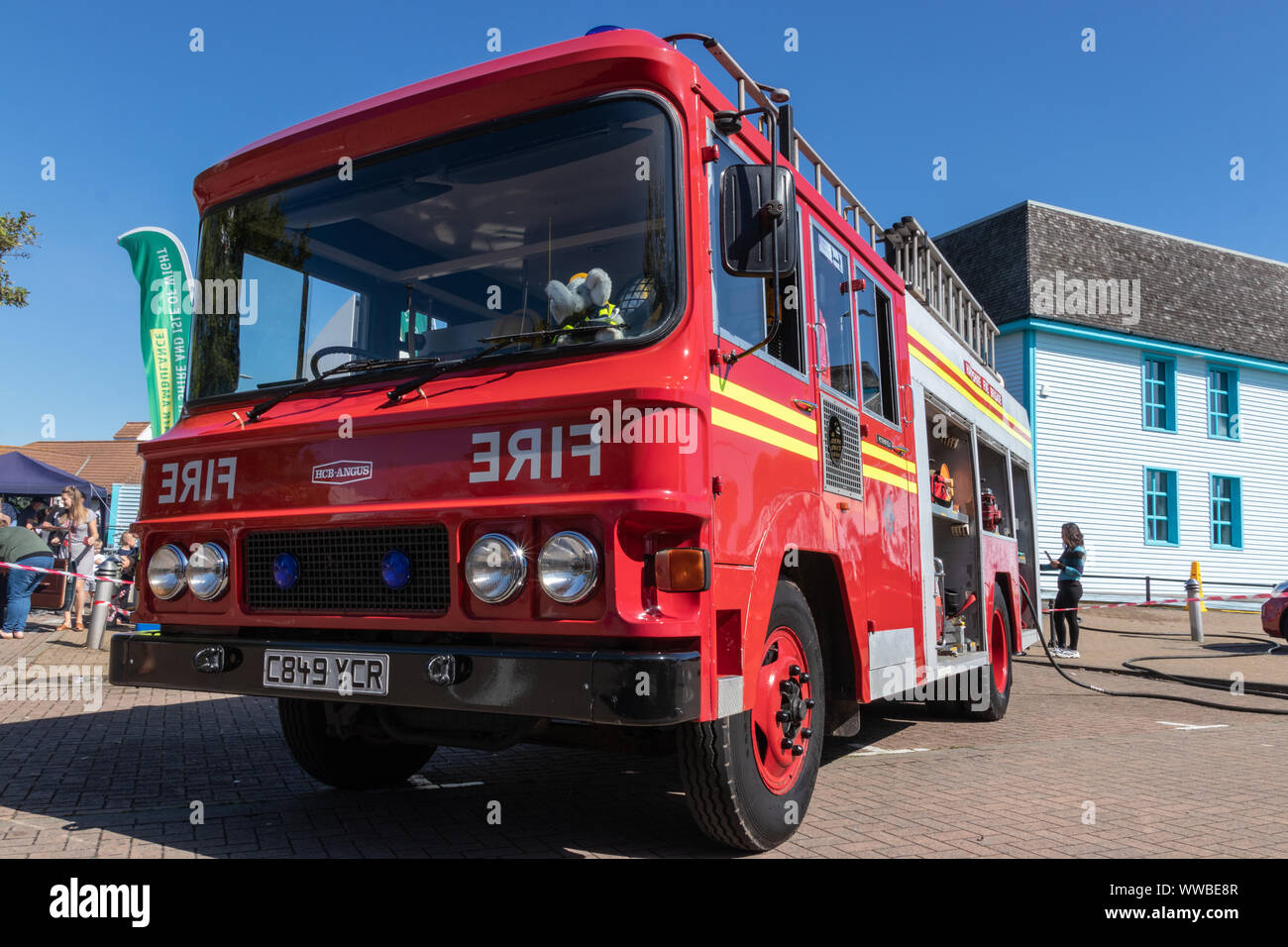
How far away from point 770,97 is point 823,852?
2.99m

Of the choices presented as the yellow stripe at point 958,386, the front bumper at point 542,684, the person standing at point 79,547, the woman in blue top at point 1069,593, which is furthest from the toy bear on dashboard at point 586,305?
the person standing at point 79,547

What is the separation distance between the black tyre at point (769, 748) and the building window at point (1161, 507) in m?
22.2

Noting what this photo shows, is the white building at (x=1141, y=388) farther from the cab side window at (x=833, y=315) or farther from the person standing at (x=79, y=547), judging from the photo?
the cab side window at (x=833, y=315)

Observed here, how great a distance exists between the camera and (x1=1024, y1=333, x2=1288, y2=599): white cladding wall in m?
22.5

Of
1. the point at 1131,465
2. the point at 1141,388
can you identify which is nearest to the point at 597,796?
the point at 1131,465

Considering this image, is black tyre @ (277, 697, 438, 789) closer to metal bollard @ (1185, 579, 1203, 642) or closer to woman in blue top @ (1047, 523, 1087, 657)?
woman in blue top @ (1047, 523, 1087, 657)

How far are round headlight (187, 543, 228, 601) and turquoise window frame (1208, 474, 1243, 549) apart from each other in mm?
25545

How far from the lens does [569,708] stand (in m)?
3.15

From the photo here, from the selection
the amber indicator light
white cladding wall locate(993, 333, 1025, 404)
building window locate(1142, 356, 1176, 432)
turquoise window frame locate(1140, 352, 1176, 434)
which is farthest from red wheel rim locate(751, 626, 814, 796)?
building window locate(1142, 356, 1176, 432)

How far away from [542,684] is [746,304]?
5.47 ft
